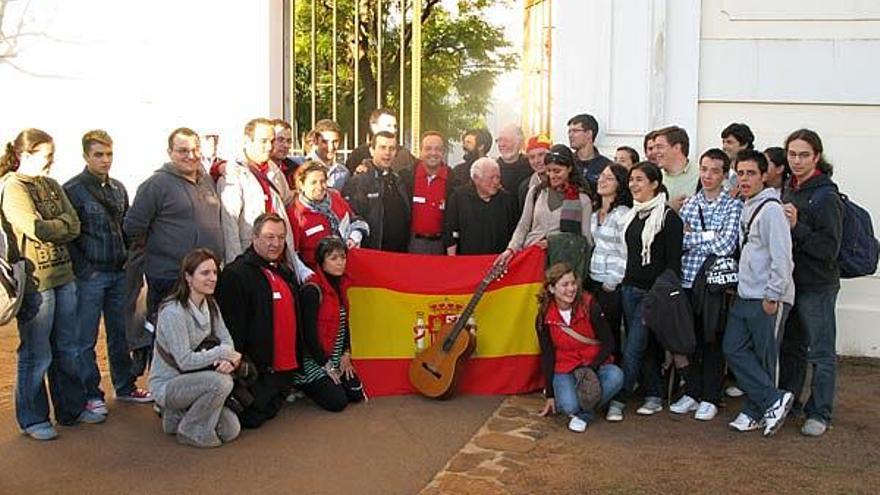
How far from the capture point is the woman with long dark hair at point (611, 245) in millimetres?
6512

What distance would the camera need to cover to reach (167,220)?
633 cm

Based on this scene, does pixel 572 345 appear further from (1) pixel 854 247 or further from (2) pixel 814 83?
(2) pixel 814 83

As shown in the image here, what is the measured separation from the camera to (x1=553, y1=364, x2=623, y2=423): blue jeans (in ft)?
20.3

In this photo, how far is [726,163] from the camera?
20.4ft

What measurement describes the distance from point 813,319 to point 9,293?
4.36 m

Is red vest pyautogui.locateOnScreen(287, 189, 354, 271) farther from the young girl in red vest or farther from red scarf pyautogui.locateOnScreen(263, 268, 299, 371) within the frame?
the young girl in red vest

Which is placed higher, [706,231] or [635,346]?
[706,231]

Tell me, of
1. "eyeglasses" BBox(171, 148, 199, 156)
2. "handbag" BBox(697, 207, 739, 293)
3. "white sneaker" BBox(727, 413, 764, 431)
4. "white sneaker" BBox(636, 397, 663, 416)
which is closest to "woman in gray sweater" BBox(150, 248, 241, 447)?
"eyeglasses" BBox(171, 148, 199, 156)

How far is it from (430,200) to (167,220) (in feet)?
6.57

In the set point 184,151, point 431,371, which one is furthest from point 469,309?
point 184,151

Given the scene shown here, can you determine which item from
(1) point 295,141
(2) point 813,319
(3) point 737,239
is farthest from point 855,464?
(1) point 295,141

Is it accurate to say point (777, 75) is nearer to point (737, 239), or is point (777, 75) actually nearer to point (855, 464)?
point (737, 239)

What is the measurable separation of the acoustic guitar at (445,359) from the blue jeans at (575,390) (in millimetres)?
Result: 676

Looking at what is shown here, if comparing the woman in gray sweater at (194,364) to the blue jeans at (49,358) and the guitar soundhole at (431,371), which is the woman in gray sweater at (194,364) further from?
the guitar soundhole at (431,371)
